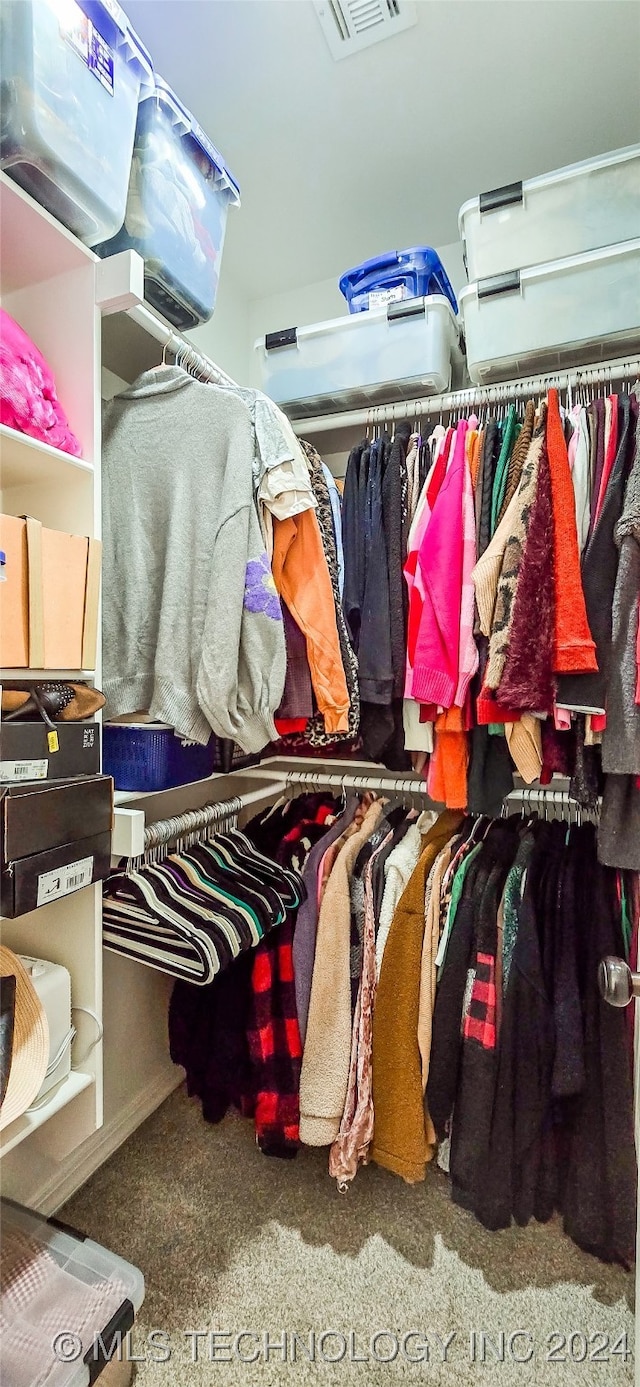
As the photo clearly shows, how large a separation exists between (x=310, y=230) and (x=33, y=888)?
200 centimetres

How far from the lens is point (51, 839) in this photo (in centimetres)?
93

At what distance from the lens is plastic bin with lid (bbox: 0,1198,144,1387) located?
943mm

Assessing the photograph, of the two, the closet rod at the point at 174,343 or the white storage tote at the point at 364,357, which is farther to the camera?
the white storage tote at the point at 364,357

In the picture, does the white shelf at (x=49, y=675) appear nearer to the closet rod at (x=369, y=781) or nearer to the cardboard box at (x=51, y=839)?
the cardboard box at (x=51, y=839)

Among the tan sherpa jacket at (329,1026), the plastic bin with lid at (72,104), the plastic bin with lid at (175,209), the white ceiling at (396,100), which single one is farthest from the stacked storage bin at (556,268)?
the tan sherpa jacket at (329,1026)

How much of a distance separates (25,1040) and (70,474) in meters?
0.97

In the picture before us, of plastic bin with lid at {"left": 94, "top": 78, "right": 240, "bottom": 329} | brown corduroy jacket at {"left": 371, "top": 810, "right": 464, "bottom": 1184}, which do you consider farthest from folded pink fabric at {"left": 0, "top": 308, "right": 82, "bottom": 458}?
brown corduroy jacket at {"left": 371, "top": 810, "right": 464, "bottom": 1184}

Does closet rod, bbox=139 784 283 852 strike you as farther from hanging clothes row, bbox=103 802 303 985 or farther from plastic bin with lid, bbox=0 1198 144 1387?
plastic bin with lid, bbox=0 1198 144 1387

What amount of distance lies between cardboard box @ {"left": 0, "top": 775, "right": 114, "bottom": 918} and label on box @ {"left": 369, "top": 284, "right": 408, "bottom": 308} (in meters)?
1.40

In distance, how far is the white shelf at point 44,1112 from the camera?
940 mm

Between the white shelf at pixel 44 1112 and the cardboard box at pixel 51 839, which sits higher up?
the cardboard box at pixel 51 839

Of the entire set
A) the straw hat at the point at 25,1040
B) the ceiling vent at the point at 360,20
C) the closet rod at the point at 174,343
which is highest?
the ceiling vent at the point at 360,20

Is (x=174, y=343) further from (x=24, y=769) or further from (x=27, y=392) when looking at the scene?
(x=24, y=769)

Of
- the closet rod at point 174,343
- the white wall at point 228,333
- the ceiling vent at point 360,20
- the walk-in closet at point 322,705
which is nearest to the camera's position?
the walk-in closet at point 322,705
